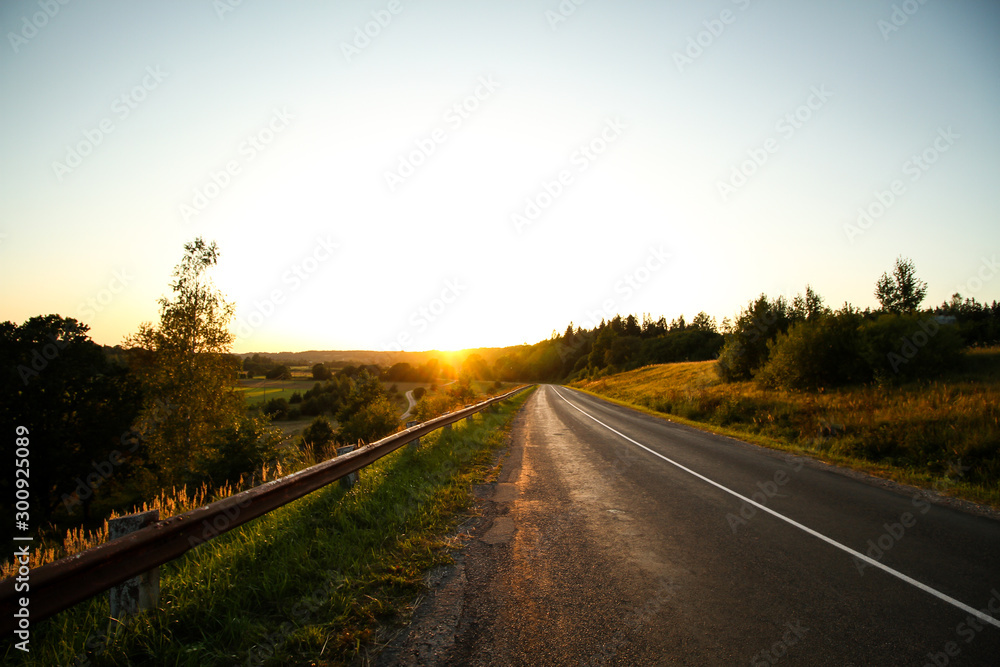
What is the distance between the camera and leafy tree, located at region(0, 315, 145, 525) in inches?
733

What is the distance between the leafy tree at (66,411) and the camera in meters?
18.6

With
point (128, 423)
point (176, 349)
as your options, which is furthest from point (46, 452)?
point (176, 349)

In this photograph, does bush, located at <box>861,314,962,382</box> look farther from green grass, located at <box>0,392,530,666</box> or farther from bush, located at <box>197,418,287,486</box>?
bush, located at <box>197,418,287,486</box>

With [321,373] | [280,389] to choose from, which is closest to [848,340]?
[280,389]

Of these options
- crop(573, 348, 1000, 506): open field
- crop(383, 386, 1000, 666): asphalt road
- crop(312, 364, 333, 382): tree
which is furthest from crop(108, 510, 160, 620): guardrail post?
crop(312, 364, 333, 382): tree

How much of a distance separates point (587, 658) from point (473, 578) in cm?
149

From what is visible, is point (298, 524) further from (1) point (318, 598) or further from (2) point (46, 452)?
(2) point (46, 452)

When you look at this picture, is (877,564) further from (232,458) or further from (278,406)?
(278,406)

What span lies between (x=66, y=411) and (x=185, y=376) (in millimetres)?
5965

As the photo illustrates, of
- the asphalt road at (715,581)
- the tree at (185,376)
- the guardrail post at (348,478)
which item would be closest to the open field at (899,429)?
the asphalt road at (715,581)

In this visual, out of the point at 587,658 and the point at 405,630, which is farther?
the point at 405,630

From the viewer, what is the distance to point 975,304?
66.2 metres

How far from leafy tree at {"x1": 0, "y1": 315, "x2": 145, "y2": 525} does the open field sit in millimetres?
28508

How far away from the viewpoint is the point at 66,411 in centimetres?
2008
